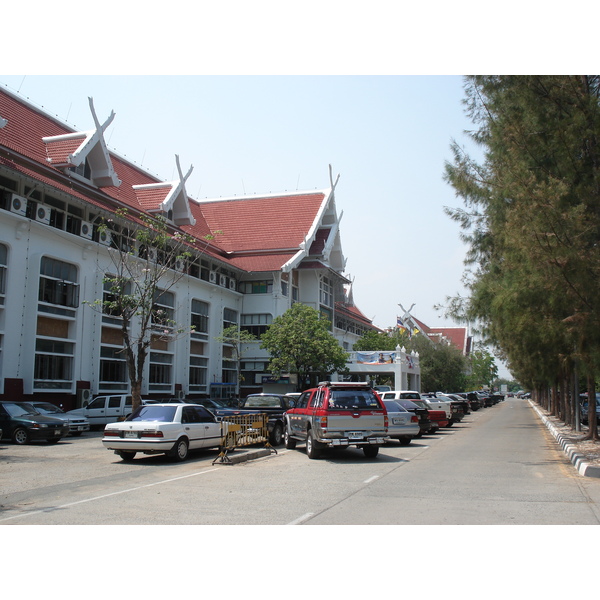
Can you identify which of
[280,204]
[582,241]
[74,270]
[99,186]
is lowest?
[582,241]

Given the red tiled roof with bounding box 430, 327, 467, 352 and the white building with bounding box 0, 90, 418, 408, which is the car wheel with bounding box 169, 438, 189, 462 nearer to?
the white building with bounding box 0, 90, 418, 408

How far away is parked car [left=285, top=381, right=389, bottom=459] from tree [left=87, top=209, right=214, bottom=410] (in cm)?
855

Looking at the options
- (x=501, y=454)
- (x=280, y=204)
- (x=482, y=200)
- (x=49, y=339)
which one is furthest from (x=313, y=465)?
(x=280, y=204)

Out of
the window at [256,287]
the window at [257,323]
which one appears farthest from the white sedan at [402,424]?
the window at [256,287]

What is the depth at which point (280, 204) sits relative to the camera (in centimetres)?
5438

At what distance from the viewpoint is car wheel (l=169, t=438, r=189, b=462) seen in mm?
16156

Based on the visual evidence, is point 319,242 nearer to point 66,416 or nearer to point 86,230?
point 86,230

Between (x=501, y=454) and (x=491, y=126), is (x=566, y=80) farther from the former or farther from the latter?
(x=501, y=454)

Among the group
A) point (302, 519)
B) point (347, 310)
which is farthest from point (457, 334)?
point (302, 519)

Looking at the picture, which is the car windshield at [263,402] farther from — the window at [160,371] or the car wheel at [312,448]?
the window at [160,371]

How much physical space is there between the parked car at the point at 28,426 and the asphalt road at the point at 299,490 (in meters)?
1.79

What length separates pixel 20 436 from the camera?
2106 centimetres

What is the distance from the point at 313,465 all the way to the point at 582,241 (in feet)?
26.5

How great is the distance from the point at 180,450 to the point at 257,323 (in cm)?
3085
